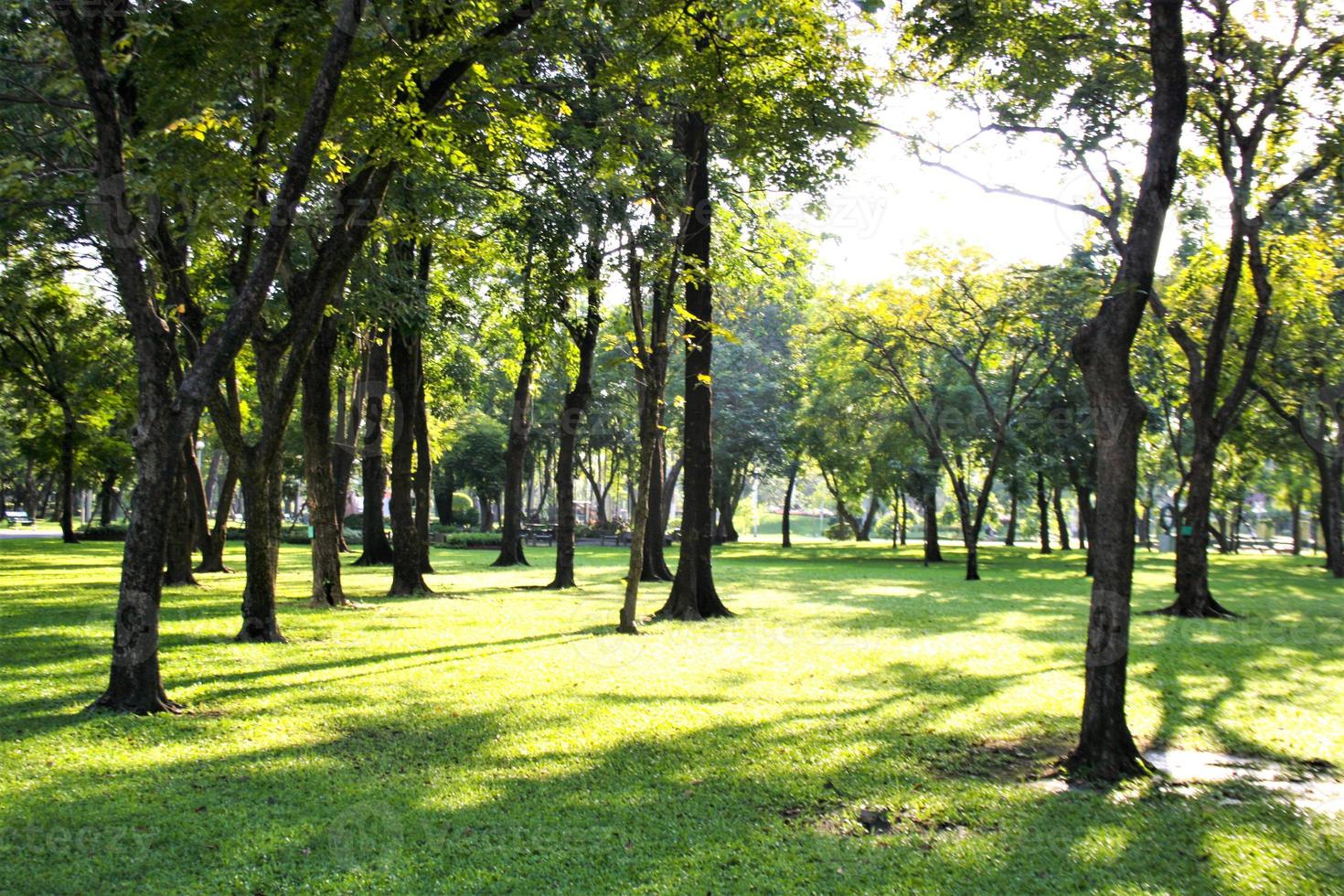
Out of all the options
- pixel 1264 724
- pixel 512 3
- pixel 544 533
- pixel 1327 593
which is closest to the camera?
pixel 1264 724

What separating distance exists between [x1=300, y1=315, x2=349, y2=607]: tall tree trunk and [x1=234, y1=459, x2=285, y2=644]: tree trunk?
276cm

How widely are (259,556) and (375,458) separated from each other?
14.0 meters

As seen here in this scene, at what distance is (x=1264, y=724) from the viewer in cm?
806

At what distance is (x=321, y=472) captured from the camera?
559 inches

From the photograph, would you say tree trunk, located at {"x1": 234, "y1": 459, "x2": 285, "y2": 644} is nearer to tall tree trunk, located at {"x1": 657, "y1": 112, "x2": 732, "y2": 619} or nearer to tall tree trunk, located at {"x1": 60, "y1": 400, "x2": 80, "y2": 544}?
tall tree trunk, located at {"x1": 657, "y1": 112, "x2": 732, "y2": 619}

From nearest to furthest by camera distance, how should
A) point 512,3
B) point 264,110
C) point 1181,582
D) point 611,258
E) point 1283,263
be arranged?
point 512,3
point 264,110
point 611,258
point 1181,582
point 1283,263

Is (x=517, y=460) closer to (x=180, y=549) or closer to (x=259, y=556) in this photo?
(x=180, y=549)

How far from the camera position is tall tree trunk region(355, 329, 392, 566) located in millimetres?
22206

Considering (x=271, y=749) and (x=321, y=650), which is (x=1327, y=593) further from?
(x=271, y=749)

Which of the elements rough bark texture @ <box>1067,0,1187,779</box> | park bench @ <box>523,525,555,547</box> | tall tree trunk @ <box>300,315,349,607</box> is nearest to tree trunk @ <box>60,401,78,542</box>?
tall tree trunk @ <box>300,315,349,607</box>

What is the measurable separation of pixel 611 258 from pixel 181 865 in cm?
1133

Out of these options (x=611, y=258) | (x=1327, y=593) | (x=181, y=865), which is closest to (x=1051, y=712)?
(x=181, y=865)

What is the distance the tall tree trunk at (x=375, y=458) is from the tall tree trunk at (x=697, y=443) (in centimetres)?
788

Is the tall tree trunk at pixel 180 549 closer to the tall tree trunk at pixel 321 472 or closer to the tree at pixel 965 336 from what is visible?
the tall tree trunk at pixel 321 472
